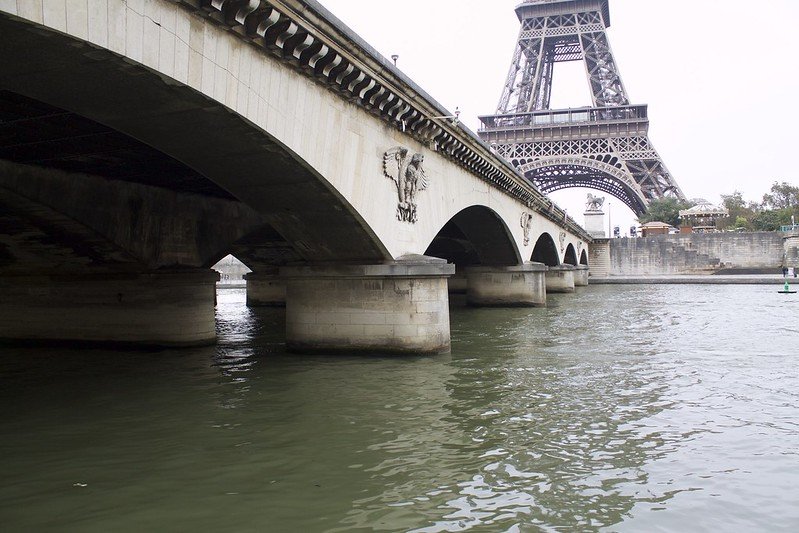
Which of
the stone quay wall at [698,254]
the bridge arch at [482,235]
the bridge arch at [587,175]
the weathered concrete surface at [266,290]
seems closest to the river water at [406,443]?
the bridge arch at [482,235]

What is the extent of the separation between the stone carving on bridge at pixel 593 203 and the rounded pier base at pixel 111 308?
6576cm

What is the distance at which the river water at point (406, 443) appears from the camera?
5.62 meters

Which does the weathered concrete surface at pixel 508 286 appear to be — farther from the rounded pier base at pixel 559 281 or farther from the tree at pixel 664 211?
the tree at pixel 664 211

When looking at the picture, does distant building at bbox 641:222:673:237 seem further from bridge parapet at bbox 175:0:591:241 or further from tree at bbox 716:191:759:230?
bridge parapet at bbox 175:0:591:241

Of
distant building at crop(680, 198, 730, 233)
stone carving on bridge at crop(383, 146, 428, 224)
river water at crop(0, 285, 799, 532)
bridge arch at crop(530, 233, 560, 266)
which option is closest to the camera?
river water at crop(0, 285, 799, 532)

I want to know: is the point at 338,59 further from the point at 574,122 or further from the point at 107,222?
the point at 574,122

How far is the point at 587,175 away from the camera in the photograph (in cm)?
8212

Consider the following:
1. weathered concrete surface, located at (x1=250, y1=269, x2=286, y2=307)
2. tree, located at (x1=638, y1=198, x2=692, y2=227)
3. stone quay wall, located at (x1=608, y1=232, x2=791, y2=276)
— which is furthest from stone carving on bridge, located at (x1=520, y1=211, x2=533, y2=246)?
tree, located at (x1=638, y1=198, x2=692, y2=227)

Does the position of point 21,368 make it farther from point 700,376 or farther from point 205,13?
point 700,376

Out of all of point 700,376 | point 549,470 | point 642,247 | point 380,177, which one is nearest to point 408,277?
point 380,177

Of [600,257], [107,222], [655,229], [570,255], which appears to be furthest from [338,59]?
[655,229]

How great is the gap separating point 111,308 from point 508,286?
19.8 m

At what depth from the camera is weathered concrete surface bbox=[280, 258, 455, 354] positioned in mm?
14836

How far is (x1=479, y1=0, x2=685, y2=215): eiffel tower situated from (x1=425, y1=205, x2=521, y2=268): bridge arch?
4359cm
